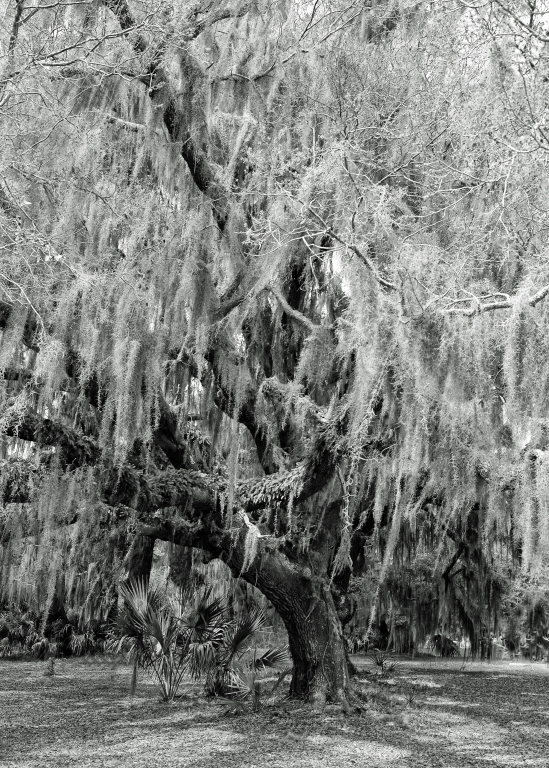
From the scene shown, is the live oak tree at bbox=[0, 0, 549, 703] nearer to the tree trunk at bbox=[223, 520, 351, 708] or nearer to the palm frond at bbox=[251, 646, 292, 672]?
the tree trunk at bbox=[223, 520, 351, 708]

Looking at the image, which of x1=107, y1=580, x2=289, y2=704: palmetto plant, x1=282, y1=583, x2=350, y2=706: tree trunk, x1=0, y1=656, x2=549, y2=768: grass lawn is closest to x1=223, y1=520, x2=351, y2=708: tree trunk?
x1=282, y1=583, x2=350, y2=706: tree trunk

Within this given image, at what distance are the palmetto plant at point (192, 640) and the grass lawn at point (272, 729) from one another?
0.29 meters

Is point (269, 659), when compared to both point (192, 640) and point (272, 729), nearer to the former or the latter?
point (192, 640)

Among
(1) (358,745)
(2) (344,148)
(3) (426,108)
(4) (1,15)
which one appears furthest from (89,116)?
(1) (358,745)

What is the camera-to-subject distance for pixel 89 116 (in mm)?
5348

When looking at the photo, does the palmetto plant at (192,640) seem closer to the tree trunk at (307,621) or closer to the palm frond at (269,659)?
the palm frond at (269,659)

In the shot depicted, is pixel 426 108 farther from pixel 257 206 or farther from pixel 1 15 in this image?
pixel 1 15

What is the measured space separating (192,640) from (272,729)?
131 cm

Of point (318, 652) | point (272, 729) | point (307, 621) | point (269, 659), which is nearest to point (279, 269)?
point (307, 621)

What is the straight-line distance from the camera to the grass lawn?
16.4ft

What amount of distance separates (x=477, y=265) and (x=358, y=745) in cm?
357

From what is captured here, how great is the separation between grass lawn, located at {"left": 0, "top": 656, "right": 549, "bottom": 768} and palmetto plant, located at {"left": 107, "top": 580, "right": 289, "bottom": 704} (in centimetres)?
29

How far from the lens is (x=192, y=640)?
6.84 meters

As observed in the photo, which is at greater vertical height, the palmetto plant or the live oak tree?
the live oak tree
